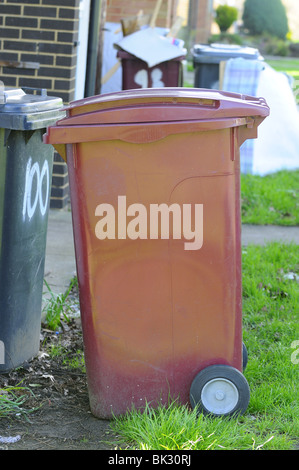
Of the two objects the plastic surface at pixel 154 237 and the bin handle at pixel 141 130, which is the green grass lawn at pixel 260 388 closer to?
the plastic surface at pixel 154 237

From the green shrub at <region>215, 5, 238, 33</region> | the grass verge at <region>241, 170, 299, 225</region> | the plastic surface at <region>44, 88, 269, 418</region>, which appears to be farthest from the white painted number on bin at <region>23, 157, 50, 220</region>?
the green shrub at <region>215, 5, 238, 33</region>

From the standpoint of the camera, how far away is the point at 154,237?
10.3 ft

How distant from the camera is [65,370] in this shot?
3.85 m

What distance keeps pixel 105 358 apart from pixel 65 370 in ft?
2.16

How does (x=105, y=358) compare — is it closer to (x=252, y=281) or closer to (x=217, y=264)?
(x=217, y=264)

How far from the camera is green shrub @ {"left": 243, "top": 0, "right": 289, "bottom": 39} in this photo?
3469 centimetres

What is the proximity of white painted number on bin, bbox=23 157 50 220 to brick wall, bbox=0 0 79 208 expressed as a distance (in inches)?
118

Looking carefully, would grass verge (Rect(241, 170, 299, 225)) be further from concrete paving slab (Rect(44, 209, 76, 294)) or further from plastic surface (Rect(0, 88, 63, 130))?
plastic surface (Rect(0, 88, 63, 130))

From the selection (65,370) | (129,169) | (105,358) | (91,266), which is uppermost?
(129,169)

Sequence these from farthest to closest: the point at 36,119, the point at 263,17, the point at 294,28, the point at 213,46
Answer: the point at 294,28 < the point at 263,17 < the point at 213,46 < the point at 36,119

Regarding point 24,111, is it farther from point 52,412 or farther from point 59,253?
point 59,253
